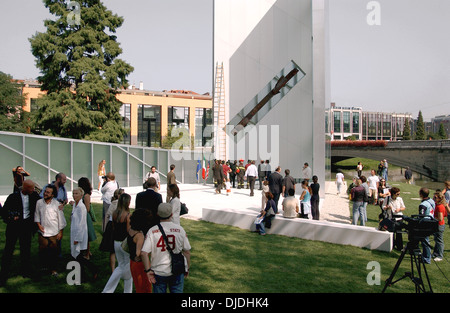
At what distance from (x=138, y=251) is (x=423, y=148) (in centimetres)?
4991

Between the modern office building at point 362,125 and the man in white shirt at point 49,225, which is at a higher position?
the modern office building at point 362,125

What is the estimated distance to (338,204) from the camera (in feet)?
50.4

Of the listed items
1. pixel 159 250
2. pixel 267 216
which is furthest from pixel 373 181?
pixel 159 250

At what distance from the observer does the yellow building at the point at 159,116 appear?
61.4 meters

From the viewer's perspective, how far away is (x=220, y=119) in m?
22.6

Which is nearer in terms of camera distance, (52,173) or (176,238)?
(176,238)

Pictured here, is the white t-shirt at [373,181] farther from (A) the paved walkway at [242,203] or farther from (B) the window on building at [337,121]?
(B) the window on building at [337,121]

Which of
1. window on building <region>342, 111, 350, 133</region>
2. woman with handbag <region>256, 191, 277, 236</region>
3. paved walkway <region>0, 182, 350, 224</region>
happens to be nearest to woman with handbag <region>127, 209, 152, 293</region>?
woman with handbag <region>256, 191, 277, 236</region>

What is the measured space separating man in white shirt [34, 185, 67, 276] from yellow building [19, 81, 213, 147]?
55621mm

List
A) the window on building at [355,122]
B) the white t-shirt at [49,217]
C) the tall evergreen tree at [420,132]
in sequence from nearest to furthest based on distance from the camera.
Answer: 1. the white t-shirt at [49,217]
2. the tall evergreen tree at [420,132]
3. the window on building at [355,122]

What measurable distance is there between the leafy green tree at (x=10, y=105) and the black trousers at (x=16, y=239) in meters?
33.6

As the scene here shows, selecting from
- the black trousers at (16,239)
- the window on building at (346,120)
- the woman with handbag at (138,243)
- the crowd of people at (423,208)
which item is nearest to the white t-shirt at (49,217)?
the black trousers at (16,239)

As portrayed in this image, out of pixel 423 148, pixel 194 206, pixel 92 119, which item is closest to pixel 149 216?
pixel 194 206
